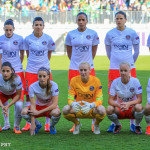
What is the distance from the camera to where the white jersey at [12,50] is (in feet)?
23.1

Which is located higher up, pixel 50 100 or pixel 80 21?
pixel 80 21

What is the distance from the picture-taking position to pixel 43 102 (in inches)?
254

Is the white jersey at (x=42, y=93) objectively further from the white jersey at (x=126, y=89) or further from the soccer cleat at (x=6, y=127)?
the white jersey at (x=126, y=89)

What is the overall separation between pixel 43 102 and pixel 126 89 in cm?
132

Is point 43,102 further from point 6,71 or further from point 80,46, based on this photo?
point 80,46

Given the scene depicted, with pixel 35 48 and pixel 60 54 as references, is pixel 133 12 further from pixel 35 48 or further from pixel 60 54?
pixel 35 48

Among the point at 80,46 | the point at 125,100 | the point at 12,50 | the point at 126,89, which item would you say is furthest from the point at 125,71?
the point at 12,50

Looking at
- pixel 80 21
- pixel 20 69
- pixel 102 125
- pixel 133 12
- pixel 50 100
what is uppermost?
pixel 133 12

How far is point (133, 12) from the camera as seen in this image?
29422 mm

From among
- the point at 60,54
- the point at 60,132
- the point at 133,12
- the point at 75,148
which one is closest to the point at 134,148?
the point at 75,148

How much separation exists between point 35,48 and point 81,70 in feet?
3.72

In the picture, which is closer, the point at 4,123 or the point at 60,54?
the point at 4,123

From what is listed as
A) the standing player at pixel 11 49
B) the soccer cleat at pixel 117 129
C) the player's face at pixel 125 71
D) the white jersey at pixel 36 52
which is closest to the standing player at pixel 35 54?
the white jersey at pixel 36 52

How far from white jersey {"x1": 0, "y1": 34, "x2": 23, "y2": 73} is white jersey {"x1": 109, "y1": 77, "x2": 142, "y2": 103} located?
5.84 ft
